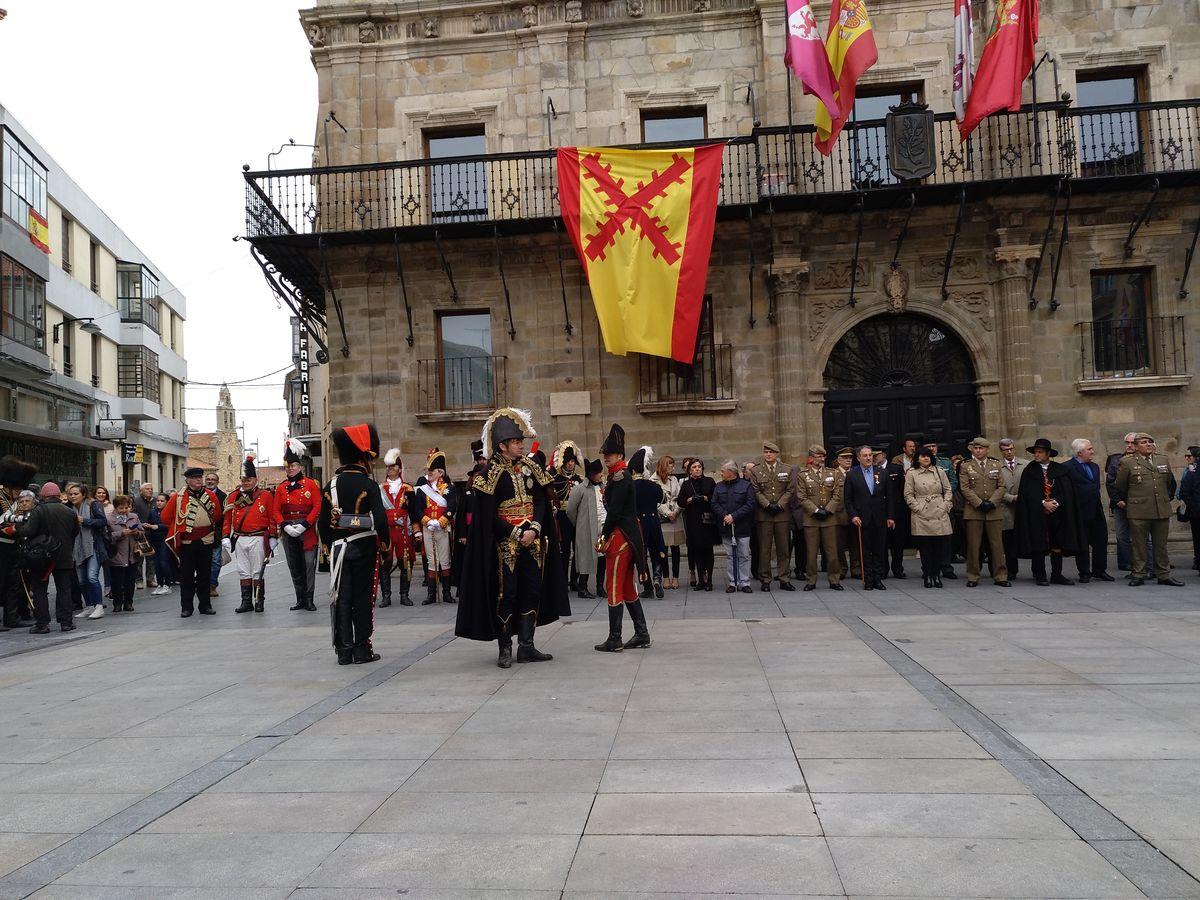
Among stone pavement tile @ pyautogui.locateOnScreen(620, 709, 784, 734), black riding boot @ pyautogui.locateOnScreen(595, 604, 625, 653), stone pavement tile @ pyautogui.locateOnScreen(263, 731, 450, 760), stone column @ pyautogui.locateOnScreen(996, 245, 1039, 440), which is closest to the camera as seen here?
stone pavement tile @ pyautogui.locateOnScreen(263, 731, 450, 760)

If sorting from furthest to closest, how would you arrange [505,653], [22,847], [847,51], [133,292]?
[133,292] < [847,51] < [505,653] < [22,847]

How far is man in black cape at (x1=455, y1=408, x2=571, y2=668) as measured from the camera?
7.96m

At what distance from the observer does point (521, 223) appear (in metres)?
17.5

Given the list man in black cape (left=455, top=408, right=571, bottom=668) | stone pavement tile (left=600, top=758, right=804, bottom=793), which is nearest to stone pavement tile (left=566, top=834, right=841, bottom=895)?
stone pavement tile (left=600, top=758, right=804, bottom=793)

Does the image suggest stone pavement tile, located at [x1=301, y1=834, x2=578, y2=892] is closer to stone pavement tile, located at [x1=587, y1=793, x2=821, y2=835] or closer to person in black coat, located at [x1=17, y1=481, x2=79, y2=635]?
stone pavement tile, located at [x1=587, y1=793, x2=821, y2=835]

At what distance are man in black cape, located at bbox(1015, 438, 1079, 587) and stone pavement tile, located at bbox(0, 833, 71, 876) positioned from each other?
37.8 feet

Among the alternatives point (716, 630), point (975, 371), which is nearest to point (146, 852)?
point (716, 630)

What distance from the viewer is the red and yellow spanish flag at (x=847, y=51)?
15281 mm

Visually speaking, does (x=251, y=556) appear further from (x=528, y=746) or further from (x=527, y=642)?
(x=528, y=746)

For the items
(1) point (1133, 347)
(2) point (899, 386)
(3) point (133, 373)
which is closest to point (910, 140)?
(2) point (899, 386)

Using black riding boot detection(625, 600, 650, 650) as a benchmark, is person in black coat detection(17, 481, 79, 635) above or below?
above

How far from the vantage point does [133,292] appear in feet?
149

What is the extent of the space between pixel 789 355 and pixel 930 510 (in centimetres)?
542

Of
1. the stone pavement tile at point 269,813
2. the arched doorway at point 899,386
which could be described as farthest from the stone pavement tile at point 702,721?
the arched doorway at point 899,386
